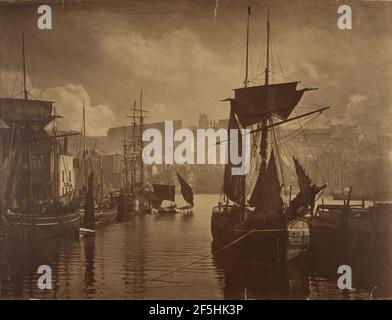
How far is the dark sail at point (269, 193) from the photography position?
19.2ft

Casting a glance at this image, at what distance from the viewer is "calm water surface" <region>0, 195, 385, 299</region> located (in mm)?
5711

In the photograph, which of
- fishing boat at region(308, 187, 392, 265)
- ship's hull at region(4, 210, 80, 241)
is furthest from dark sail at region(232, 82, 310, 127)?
ship's hull at region(4, 210, 80, 241)

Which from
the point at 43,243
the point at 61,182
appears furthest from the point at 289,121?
the point at 43,243

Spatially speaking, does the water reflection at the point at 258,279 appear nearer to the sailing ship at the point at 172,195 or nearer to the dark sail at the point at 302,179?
the sailing ship at the point at 172,195

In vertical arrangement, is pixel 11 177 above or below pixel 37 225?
above

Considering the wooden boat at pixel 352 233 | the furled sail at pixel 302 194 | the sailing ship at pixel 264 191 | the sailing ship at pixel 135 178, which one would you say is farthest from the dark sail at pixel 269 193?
the sailing ship at pixel 135 178

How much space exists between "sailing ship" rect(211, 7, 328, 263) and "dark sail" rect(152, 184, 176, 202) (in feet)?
1.59

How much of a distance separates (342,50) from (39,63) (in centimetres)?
325

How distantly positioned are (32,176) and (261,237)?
254 centimetres

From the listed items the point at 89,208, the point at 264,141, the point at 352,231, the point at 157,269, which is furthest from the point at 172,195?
the point at 352,231

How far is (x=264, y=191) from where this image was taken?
588 cm

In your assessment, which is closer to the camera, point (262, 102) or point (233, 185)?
point (233, 185)

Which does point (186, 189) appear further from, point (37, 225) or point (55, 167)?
point (37, 225)

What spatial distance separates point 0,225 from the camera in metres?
5.92
